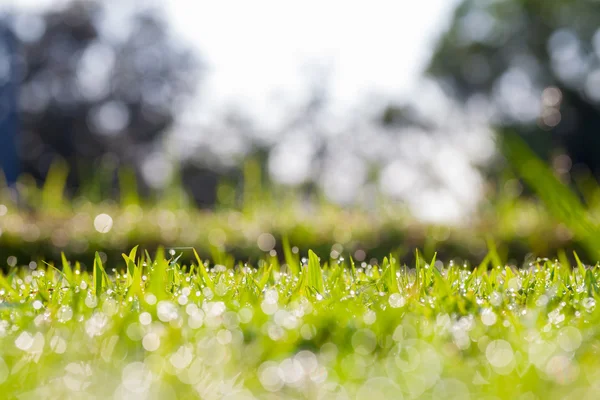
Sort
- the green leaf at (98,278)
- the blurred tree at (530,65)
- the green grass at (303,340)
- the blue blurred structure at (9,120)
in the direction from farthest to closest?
1. the blurred tree at (530,65)
2. the blue blurred structure at (9,120)
3. the green leaf at (98,278)
4. the green grass at (303,340)

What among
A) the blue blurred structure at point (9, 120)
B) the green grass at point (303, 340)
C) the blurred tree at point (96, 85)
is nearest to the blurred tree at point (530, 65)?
the blurred tree at point (96, 85)

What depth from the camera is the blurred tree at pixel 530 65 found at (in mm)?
23000

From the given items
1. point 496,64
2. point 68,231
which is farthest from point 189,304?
point 496,64

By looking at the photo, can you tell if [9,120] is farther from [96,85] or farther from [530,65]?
[530,65]

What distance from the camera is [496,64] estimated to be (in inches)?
967

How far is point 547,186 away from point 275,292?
0.77 meters

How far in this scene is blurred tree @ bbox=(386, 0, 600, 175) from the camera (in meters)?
23.0

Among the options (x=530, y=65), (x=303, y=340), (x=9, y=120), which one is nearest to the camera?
(x=303, y=340)

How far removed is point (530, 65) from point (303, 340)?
25.3m

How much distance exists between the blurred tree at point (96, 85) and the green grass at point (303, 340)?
2357cm

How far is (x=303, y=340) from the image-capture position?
1.27 meters

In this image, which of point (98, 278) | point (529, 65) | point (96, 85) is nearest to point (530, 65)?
point (529, 65)

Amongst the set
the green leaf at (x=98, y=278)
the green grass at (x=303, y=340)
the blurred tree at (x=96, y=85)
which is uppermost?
the green grass at (x=303, y=340)

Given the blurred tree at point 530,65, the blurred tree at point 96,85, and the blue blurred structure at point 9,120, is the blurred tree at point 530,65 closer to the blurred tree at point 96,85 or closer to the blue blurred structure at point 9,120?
the blurred tree at point 96,85
